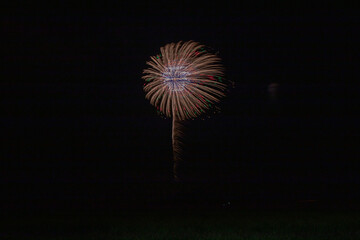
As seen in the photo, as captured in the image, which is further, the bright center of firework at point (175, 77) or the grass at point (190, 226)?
the bright center of firework at point (175, 77)

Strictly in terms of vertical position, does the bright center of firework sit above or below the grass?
above

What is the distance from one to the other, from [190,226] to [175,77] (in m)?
5.87

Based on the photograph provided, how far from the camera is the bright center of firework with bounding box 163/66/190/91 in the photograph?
35.3 feet

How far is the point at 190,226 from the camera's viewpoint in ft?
19.6

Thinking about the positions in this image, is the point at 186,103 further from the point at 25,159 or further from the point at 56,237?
the point at 25,159

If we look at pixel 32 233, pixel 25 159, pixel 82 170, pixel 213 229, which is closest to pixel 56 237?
pixel 32 233

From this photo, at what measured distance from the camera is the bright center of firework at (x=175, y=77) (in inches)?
423

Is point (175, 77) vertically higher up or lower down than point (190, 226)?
higher up

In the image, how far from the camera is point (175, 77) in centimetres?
1076

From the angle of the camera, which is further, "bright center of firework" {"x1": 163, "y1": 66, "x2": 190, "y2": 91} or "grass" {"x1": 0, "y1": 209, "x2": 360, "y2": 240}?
"bright center of firework" {"x1": 163, "y1": 66, "x2": 190, "y2": 91}

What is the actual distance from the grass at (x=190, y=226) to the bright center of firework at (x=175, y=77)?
4.88 metres

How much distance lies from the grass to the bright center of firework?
488 centimetres

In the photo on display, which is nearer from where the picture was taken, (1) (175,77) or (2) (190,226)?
(2) (190,226)

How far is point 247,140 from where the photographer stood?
25.0 metres
